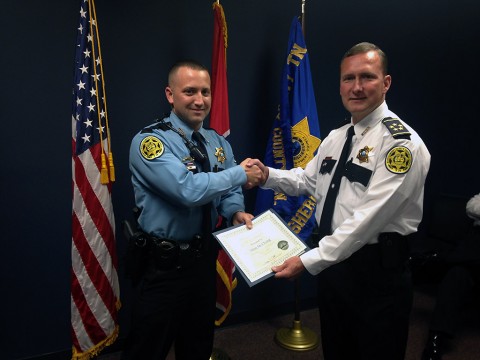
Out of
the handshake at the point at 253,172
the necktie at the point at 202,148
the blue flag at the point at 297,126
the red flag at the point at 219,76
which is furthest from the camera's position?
the blue flag at the point at 297,126

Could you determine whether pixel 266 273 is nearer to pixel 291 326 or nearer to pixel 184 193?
pixel 184 193

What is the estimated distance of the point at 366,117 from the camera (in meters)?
1.69

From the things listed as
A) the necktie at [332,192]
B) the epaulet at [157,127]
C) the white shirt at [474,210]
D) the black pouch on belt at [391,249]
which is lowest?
the white shirt at [474,210]

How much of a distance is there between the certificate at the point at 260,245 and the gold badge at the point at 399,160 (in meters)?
0.53

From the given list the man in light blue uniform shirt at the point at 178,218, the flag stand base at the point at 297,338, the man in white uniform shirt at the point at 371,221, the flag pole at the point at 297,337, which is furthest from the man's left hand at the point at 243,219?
the flag stand base at the point at 297,338

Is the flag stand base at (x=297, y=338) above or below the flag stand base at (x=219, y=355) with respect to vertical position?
below

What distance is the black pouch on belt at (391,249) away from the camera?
60.6 inches

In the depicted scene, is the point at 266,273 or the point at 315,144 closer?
the point at 266,273

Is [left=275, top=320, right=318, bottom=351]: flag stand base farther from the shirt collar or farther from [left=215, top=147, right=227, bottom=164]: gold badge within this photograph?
the shirt collar

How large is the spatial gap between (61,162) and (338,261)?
1790 millimetres

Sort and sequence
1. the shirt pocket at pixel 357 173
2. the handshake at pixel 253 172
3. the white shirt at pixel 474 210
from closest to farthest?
the shirt pocket at pixel 357 173, the handshake at pixel 253 172, the white shirt at pixel 474 210

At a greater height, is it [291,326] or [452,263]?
[452,263]

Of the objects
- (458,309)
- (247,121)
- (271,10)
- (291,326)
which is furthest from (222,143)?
(458,309)

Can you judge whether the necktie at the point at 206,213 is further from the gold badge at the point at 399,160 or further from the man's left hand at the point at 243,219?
the gold badge at the point at 399,160
